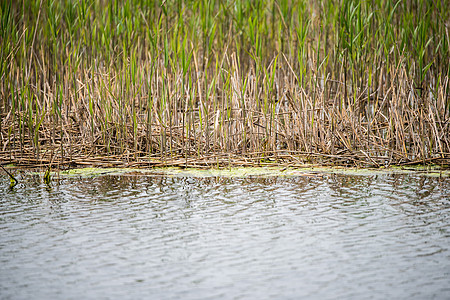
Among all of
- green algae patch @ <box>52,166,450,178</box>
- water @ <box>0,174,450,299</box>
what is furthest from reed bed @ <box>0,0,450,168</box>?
water @ <box>0,174,450,299</box>

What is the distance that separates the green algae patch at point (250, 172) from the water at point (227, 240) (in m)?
0.24

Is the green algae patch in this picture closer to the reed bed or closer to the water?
the reed bed

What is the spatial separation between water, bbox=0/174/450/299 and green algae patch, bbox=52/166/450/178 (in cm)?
24

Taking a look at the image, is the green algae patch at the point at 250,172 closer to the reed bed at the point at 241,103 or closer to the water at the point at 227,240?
the reed bed at the point at 241,103

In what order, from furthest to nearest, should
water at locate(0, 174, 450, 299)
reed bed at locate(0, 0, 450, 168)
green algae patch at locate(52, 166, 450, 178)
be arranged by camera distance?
reed bed at locate(0, 0, 450, 168) < green algae patch at locate(52, 166, 450, 178) < water at locate(0, 174, 450, 299)

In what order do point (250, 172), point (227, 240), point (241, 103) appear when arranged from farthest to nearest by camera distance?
point (241, 103) → point (250, 172) → point (227, 240)

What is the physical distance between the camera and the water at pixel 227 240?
99.1 inches

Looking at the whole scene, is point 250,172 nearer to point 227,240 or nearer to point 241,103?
→ point 241,103

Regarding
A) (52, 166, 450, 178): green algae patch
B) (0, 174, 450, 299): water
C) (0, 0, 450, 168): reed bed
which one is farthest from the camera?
(0, 0, 450, 168): reed bed

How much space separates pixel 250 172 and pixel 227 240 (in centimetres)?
192

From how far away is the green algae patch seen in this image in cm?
499

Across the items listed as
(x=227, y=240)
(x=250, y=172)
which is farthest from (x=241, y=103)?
(x=227, y=240)

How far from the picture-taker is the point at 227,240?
3.18 metres

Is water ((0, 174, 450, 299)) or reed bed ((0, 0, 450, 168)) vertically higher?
reed bed ((0, 0, 450, 168))
